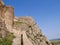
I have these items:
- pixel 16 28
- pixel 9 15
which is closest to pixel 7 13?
pixel 9 15

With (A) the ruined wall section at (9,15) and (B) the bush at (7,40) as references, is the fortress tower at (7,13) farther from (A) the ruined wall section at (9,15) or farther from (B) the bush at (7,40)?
(B) the bush at (7,40)

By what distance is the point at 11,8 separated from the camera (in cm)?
3853

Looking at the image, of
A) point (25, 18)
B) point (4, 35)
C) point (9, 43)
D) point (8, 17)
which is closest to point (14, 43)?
point (9, 43)

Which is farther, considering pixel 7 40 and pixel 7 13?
pixel 7 13

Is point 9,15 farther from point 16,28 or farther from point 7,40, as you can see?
point 7,40

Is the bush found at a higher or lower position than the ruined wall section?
lower

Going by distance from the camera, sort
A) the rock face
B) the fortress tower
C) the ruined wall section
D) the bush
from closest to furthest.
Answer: the bush < the rock face < the fortress tower < the ruined wall section

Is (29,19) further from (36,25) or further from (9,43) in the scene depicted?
(9,43)

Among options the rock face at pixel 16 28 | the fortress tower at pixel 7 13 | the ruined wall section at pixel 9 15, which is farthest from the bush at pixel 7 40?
the ruined wall section at pixel 9 15

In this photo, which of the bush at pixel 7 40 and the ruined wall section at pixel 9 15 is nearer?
the bush at pixel 7 40

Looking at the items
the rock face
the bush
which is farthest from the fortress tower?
the bush

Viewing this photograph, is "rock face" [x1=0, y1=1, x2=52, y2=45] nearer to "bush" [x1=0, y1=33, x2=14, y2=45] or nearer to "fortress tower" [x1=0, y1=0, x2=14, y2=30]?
"fortress tower" [x1=0, y1=0, x2=14, y2=30]

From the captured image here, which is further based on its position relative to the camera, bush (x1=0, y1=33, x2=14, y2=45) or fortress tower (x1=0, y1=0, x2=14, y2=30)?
fortress tower (x1=0, y1=0, x2=14, y2=30)

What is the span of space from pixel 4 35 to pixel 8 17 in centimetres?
814
